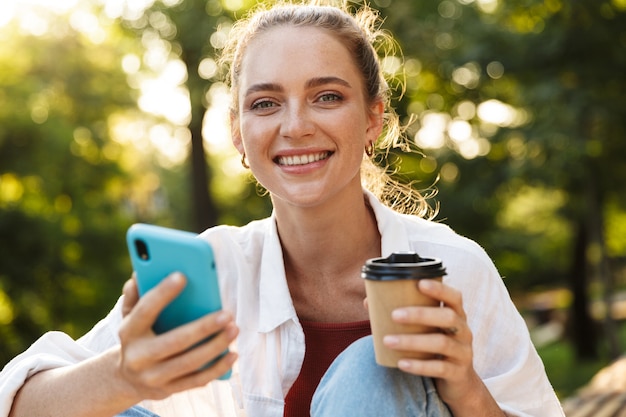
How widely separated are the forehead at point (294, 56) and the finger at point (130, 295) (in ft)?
3.60

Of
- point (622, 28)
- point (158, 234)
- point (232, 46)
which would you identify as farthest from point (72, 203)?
point (158, 234)

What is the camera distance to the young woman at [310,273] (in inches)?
83.6

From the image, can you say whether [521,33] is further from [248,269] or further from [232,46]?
[248,269]

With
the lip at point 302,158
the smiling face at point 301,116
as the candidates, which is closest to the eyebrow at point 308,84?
the smiling face at point 301,116

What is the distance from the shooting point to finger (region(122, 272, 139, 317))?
168cm

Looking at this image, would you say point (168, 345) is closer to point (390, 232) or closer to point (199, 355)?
point (199, 355)

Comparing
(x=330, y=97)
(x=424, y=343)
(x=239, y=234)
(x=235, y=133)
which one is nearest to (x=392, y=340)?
(x=424, y=343)

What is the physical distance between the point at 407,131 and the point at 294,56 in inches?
390

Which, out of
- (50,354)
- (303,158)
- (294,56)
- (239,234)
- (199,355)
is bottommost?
(50,354)

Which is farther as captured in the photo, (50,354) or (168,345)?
(50,354)

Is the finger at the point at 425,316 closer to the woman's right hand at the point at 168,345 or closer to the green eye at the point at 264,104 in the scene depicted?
the woman's right hand at the point at 168,345

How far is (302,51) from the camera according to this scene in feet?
8.55

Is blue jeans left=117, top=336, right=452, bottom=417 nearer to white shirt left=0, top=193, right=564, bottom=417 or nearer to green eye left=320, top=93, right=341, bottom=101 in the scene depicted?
white shirt left=0, top=193, right=564, bottom=417

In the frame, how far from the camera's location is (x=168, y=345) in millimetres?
1598
